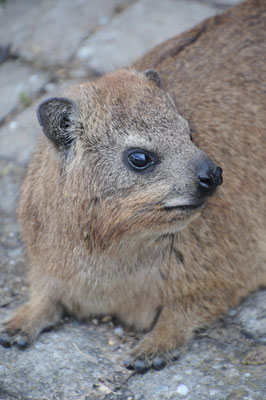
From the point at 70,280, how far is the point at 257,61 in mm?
2701

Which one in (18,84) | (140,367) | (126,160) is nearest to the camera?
(126,160)

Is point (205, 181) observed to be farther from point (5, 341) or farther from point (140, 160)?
point (5, 341)

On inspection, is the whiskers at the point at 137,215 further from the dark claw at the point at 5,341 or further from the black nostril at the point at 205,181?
the dark claw at the point at 5,341

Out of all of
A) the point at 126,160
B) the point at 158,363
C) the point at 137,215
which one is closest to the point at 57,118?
the point at 126,160

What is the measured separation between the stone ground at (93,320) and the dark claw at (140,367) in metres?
0.05

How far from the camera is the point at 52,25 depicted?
31.6ft

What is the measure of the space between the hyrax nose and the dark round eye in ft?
1.24

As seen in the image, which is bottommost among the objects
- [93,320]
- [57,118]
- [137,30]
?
[93,320]

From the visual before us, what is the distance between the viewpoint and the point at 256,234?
19.2 feet

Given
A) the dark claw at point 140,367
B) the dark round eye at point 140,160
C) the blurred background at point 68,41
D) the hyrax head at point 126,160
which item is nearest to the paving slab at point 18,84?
the blurred background at point 68,41

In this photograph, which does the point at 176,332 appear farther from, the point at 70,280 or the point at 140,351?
the point at 70,280

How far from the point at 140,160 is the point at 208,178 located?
512 mm

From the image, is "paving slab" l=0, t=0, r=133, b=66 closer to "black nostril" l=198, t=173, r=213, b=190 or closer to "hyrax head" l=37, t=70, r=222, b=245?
"hyrax head" l=37, t=70, r=222, b=245

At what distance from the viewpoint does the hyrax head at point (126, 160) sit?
A: 4559 mm
